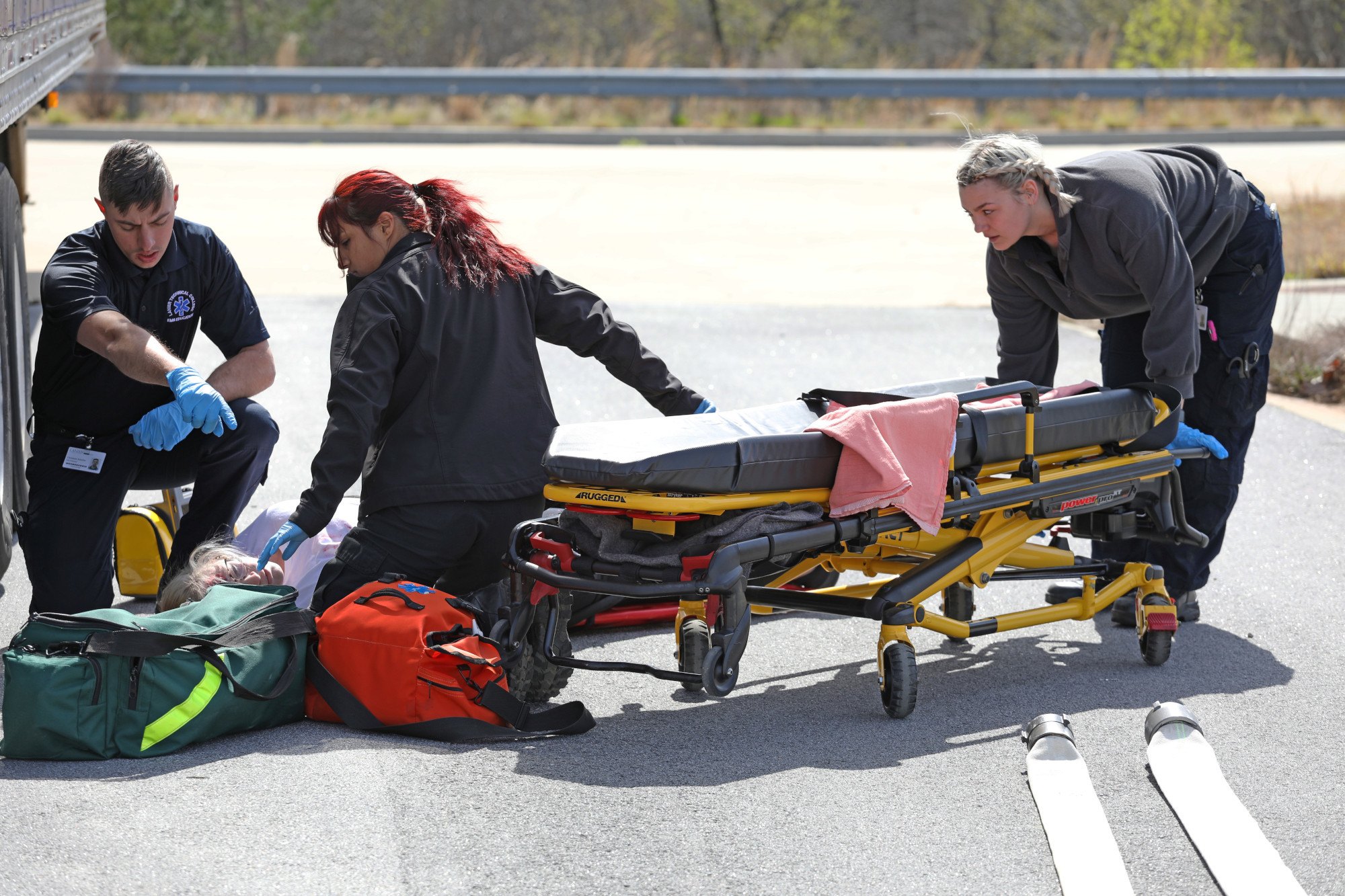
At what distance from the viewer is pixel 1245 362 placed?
5012mm

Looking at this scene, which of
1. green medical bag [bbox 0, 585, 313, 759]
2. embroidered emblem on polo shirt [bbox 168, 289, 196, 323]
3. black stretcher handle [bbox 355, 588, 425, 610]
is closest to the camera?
green medical bag [bbox 0, 585, 313, 759]

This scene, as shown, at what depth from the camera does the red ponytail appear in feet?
14.4

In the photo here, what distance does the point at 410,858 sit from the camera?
10.4ft

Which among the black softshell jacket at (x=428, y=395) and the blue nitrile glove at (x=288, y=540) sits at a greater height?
the black softshell jacket at (x=428, y=395)

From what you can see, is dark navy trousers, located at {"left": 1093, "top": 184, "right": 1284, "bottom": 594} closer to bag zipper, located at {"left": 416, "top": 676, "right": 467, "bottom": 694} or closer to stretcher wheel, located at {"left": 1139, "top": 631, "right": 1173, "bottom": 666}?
stretcher wheel, located at {"left": 1139, "top": 631, "right": 1173, "bottom": 666}

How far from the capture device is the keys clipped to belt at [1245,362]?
502cm

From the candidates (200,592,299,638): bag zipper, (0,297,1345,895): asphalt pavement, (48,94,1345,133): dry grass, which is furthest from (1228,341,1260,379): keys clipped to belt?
(48,94,1345,133): dry grass

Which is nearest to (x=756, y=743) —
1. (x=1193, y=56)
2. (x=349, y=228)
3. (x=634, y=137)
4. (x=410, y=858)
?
(x=410, y=858)

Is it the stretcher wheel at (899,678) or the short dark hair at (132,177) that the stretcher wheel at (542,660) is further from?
the short dark hair at (132,177)

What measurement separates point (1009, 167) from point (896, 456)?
3.38 ft

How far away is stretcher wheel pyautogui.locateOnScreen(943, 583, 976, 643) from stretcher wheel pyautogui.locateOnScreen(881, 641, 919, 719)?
66 cm

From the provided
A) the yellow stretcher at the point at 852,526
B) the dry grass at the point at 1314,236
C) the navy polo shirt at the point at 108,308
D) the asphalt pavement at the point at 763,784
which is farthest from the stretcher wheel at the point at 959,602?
the dry grass at the point at 1314,236

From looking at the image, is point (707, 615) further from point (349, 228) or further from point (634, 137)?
point (634, 137)

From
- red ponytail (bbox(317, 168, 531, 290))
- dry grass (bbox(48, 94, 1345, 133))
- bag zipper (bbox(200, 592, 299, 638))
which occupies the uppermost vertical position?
red ponytail (bbox(317, 168, 531, 290))
